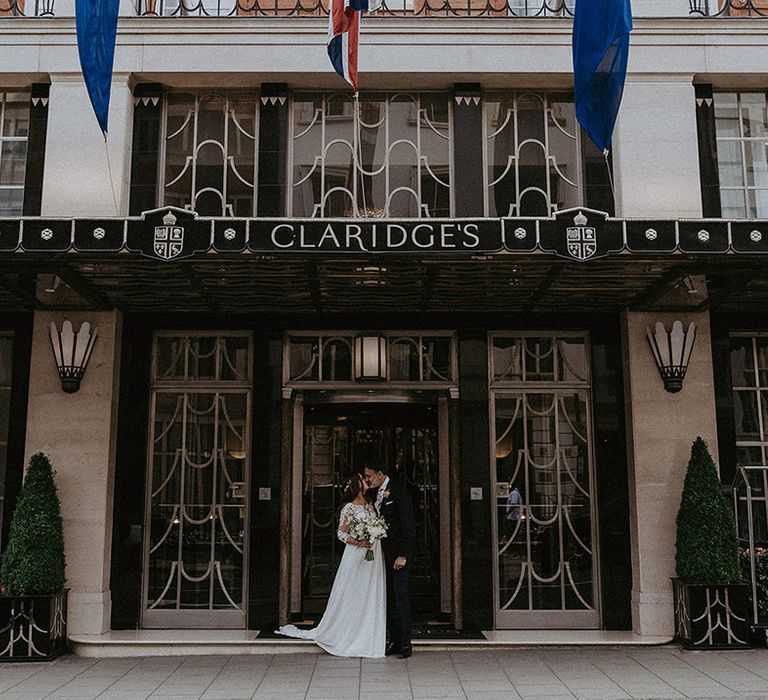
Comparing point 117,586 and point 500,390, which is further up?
point 500,390

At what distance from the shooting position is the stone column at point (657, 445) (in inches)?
382

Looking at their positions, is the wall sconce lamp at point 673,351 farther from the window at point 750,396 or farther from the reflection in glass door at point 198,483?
the reflection in glass door at point 198,483

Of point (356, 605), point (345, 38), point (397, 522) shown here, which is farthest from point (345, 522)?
point (345, 38)

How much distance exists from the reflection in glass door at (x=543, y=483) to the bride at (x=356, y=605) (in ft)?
5.77

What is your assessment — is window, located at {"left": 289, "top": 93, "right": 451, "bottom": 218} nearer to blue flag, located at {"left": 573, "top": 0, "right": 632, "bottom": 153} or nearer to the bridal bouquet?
blue flag, located at {"left": 573, "top": 0, "right": 632, "bottom": 153}

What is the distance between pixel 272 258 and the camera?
803 cm

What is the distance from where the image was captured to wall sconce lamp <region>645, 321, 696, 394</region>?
9891 millimetres

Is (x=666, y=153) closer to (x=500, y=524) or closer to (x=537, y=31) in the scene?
(x=537, y=31)

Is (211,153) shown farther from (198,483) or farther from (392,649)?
(392,649)

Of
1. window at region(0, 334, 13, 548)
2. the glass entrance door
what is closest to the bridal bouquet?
the glass entrance door

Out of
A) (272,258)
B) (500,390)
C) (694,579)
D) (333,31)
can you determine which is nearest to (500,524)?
(500,390)

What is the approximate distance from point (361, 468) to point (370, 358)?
1667 millimetres

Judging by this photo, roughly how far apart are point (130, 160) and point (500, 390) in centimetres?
572

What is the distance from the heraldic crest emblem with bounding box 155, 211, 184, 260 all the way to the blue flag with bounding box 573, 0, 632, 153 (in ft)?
14.7
